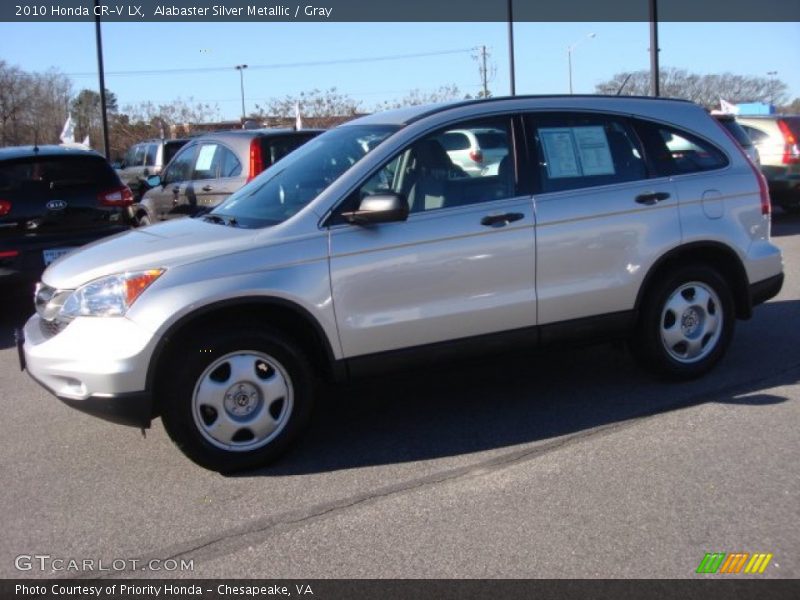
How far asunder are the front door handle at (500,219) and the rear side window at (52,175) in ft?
16.9

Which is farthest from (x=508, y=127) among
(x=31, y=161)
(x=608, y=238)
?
(x=31, y=161)

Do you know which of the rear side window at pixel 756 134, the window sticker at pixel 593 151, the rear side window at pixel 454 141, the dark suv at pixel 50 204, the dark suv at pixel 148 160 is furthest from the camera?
the dark suv at pixel 148 160

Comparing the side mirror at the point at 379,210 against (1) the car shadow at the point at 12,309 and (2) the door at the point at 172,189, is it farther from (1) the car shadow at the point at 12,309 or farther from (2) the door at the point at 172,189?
(2) the door at the point at 172,189

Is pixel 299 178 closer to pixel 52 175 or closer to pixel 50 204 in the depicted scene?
pixel 50 204

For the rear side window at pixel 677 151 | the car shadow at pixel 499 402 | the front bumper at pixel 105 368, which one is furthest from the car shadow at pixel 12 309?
the rear side window at pixel 677 151

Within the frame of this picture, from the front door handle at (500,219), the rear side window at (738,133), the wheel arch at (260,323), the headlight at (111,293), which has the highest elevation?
the rear side window at (738,133)

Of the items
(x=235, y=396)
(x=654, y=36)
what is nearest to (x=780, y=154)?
(x=654, y=36)

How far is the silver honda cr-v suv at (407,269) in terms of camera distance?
4.28m

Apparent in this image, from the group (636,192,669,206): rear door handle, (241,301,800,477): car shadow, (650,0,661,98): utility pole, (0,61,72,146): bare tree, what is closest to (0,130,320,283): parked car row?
(241,301,800,477): car shadow

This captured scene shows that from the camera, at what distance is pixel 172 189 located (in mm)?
10289

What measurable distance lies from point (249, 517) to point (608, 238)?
2.76 meters
